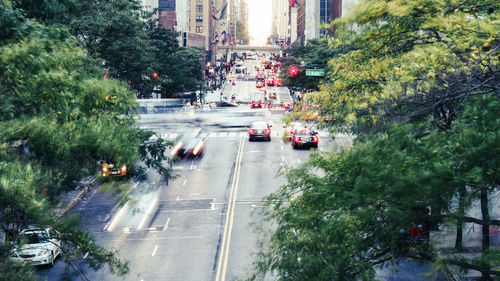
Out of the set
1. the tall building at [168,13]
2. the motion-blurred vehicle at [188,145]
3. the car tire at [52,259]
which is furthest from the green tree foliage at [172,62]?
the car tire at [52,259]

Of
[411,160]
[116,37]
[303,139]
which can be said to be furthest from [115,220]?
[411,160]

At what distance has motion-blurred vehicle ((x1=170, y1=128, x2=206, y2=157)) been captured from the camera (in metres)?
41.2

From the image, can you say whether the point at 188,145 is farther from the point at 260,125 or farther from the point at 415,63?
the point at 415,63

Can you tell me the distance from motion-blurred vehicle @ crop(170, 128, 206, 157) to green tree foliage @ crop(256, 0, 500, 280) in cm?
3108

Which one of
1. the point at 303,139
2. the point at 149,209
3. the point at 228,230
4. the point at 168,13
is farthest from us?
the point at 168,13

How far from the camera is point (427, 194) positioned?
289 inches

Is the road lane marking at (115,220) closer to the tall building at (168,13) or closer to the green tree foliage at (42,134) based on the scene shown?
the green tree foliage at (42,134)

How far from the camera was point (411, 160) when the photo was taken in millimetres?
7688

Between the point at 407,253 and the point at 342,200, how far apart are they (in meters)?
1.41

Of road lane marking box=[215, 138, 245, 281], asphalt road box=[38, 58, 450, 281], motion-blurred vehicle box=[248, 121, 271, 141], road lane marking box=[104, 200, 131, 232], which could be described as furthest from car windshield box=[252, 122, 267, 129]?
road lane marking box=[104, 200, 131, 232]

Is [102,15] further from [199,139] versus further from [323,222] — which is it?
[323,222]

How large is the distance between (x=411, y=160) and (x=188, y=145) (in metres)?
34.7

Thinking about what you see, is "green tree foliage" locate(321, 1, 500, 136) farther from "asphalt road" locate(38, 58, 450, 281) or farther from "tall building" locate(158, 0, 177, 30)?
"tall building" locate(158, 0, 177, 30)

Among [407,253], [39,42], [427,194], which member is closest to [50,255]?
[39,42]
